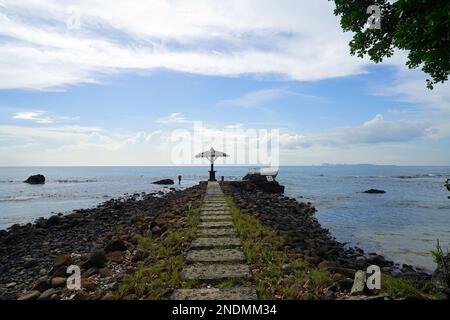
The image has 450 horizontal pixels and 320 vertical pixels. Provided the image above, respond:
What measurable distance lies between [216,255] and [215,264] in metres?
0.59

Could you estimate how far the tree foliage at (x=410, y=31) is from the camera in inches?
222

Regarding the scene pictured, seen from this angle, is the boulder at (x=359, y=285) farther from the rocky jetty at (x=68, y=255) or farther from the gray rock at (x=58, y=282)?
the gray rock at (x=58, y=282)

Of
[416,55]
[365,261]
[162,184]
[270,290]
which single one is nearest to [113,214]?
[365,261]

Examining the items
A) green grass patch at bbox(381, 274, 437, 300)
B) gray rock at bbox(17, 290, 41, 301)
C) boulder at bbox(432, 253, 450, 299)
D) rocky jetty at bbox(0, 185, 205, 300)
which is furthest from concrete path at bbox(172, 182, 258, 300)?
boulder at bbox(432, 253, 450, 299)

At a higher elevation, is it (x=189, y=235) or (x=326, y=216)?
(x=189, y=235)

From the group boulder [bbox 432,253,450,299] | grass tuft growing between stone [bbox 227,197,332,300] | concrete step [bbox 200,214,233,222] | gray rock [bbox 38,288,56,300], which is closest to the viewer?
grass tuft growing between stone [bbox 227,197,332,300]

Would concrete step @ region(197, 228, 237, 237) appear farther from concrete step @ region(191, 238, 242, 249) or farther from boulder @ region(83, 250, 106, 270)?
boulder @ region(83, 250, 106, 270)

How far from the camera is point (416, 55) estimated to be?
6383 millimetres

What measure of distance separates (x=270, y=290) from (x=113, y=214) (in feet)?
60.0

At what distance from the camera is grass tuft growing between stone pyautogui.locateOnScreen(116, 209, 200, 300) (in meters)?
5.05

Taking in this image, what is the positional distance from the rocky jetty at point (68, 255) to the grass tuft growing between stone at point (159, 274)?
0.88 ft

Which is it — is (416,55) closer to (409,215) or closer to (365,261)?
(365,261)
